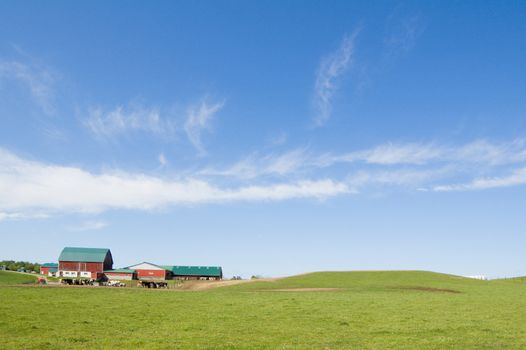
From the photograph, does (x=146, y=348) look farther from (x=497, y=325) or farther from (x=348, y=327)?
(x=497, y=325)

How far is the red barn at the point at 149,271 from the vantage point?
5881 inches

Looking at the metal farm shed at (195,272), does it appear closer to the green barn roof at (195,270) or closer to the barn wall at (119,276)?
the green barn roof at (195,270)

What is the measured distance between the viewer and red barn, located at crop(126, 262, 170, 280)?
149375mm

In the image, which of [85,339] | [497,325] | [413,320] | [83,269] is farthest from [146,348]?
[83,269]

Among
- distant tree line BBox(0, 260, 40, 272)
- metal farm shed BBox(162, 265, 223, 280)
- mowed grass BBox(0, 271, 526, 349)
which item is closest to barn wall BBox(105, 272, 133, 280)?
metal farm shed BBox(162, 265, 223, 280)

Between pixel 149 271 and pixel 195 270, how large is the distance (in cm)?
1725

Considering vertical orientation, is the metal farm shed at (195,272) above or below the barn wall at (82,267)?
below

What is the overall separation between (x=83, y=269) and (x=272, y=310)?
123987 millimetres

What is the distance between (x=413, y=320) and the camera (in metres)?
31.8

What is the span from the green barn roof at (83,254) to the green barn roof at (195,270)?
22049mm

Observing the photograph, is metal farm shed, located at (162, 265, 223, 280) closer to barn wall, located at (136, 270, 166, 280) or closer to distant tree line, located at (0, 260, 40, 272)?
barn wall, located at (136, 270, 166, 280)

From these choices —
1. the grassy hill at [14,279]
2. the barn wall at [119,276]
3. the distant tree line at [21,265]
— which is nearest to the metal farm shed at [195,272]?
the barn wall at [119,276]

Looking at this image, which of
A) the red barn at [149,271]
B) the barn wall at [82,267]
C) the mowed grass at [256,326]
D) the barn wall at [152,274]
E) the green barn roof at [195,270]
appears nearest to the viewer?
the mowed grass at [256,326]

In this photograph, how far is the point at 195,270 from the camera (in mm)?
160375
